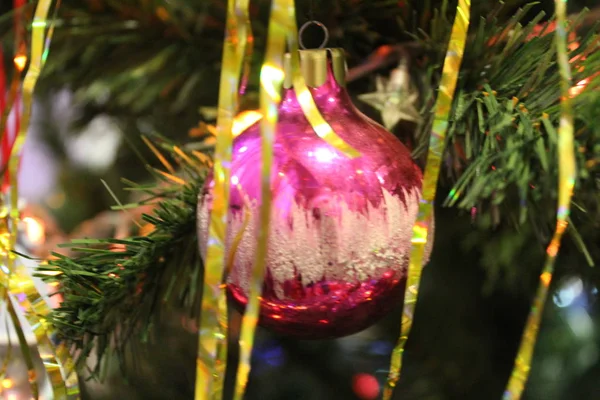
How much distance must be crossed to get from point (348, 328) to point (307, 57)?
14 centimetres

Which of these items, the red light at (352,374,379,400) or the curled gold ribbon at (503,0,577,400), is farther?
the red light at (352,374,379,400)

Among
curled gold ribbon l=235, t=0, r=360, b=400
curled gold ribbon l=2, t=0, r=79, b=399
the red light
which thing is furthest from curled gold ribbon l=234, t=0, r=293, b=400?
the red light

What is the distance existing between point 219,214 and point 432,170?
3.8 inches

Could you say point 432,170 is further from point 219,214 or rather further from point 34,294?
point 34,294

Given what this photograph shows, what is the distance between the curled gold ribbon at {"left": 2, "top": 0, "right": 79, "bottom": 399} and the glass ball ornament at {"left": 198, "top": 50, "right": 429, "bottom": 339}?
0.09m

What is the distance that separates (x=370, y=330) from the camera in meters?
0.49

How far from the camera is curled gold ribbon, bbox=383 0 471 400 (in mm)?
245

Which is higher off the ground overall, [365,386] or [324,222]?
[324,222]

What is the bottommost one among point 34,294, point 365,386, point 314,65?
point 365,386

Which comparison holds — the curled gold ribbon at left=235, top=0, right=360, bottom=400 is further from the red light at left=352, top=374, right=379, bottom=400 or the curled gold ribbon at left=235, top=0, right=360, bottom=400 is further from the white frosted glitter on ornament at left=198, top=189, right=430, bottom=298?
the red light at left=352, top=374, right=379, bottom=400

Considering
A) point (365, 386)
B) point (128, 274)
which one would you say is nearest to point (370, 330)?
point (365, 386)

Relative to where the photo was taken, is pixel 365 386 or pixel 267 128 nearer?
pixel 267 128

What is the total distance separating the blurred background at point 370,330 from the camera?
0.39m

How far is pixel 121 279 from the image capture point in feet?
1.02
